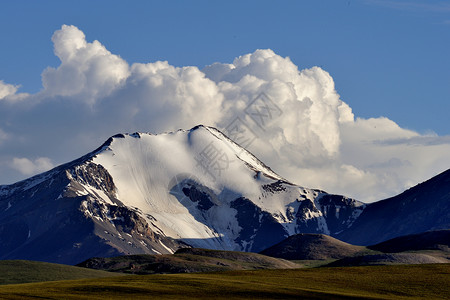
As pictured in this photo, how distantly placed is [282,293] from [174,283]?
77.4 feet

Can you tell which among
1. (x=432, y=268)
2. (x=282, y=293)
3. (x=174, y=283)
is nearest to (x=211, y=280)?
(x=174, y=283)

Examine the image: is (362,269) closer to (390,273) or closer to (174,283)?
(390,273)

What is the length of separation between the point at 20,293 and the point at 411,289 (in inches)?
2923

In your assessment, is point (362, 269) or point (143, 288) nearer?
point (143, 288)

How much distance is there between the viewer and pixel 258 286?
160375mm

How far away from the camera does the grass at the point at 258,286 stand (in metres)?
149

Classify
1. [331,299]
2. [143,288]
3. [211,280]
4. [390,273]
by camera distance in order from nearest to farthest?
[331,299]
[143,288]
[211,280]
[390,273]

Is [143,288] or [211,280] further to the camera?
[211,280]

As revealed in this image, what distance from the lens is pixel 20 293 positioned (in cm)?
14725

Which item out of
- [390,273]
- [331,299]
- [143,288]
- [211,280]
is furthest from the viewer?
[390,273]

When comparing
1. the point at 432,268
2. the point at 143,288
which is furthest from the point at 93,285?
the point at 432,268

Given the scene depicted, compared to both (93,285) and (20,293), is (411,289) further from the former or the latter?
(20,293)

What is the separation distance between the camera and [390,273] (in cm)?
18950

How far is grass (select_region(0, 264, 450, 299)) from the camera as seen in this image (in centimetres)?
14912
